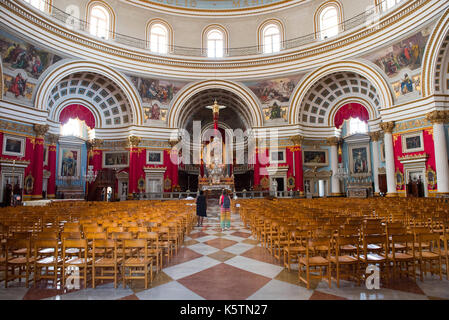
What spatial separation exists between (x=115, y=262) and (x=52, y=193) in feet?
72.8

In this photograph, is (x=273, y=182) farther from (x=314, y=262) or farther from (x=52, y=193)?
(x=314, y=262)

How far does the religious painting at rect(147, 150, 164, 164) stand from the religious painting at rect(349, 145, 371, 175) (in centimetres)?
1970

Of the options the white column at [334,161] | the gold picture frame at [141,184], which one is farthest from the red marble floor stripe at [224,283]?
the white column at [334,161]

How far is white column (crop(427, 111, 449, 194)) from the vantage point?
16.5m

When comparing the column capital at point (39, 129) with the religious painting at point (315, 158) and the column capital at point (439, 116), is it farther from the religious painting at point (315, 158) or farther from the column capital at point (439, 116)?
the column capital at point (439, 116)

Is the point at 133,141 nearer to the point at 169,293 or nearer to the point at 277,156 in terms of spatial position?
the point at 277,156

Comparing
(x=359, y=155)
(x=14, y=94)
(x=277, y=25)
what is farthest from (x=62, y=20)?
(x=359, y=155)

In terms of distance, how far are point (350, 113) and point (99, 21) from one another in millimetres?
26076

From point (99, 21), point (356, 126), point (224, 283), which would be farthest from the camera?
point (356, 126)

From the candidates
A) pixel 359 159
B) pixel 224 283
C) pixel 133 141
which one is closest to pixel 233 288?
pixel 224 283

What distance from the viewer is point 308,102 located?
26906 mm

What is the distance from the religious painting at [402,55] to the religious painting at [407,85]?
0.69 metres

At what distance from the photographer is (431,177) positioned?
678 inches

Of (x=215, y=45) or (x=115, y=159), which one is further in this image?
(x=215, y=45)
